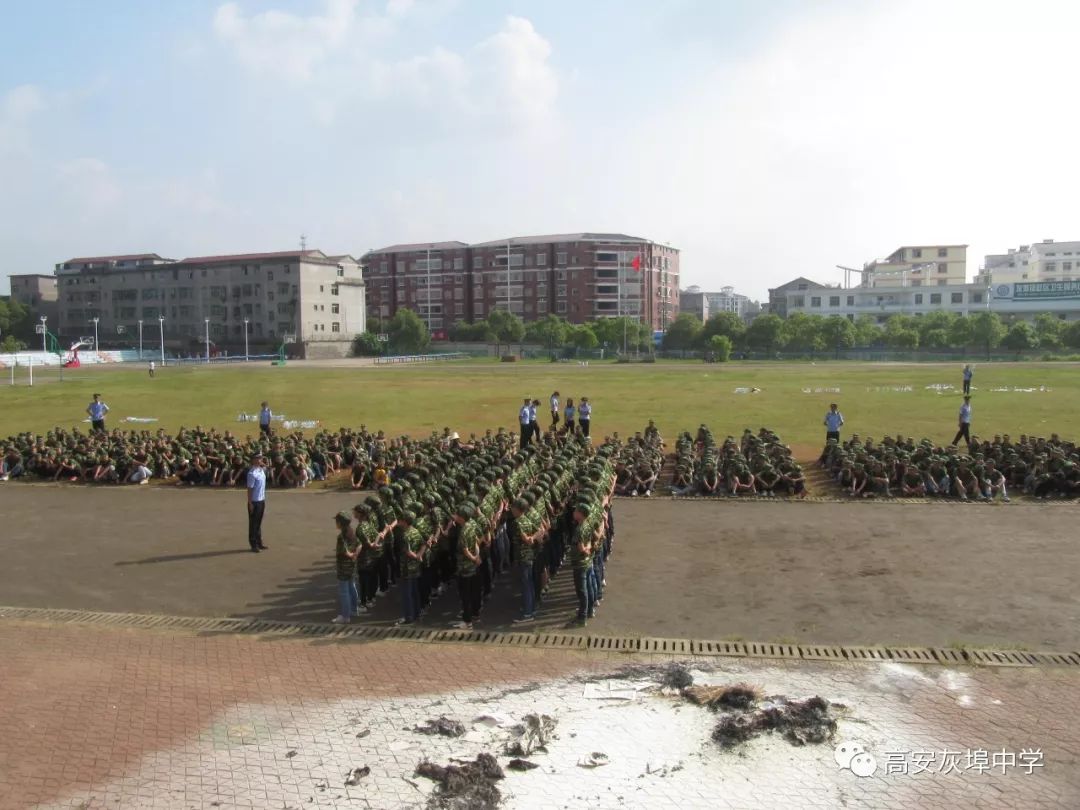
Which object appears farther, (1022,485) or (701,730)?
(1022,485)

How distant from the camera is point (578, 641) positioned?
1009 centimetres

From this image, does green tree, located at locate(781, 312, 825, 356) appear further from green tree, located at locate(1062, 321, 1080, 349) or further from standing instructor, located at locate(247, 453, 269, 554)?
standing instructor, located at locate(247, 453, 269, 554)

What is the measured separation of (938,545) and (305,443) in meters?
14.8

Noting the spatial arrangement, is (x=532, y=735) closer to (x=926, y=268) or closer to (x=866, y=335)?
(x=866, y=335)

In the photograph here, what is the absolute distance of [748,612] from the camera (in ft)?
36.0

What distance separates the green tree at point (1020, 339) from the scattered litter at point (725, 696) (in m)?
91.3

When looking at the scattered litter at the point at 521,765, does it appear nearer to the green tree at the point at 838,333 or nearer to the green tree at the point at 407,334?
the green tree at the point at 838,333

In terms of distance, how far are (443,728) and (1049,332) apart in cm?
9795

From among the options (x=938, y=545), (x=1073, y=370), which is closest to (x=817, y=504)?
(x=938, y=545)

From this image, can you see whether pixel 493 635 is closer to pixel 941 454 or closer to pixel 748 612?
pixel 748 612

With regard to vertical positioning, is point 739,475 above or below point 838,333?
below

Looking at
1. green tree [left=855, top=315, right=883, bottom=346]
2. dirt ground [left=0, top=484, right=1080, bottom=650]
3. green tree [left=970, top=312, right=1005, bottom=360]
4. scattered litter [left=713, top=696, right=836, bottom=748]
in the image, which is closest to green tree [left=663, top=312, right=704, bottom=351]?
green tree [left=855, top=315, right=883, bottom=346]

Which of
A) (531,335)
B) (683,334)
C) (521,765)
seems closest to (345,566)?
(521,765)

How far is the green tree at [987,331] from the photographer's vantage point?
8688 centimetres
